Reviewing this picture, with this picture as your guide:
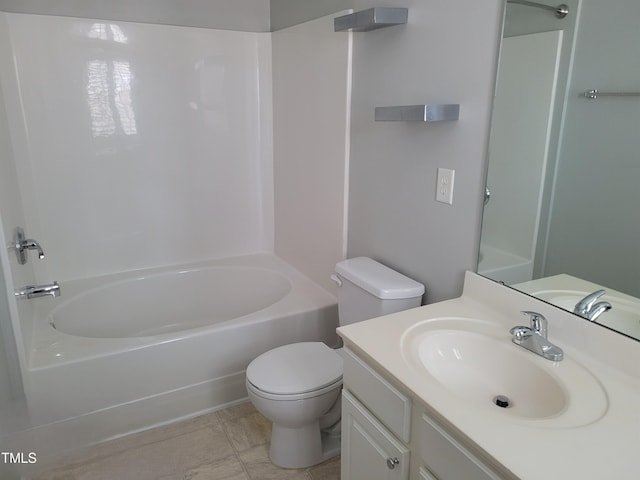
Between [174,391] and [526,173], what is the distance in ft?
5.90

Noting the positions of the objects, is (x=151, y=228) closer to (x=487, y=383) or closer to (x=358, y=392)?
(x=358, y=392)

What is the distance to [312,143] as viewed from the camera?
8.55 ft

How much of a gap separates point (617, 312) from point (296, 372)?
1157 millimetres

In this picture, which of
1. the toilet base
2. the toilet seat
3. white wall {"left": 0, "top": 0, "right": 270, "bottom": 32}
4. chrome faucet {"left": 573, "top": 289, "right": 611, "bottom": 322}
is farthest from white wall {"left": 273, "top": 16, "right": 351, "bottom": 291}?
chrome faucet {"left": 573, "top": 289, "right": 611, "bottom": 322}

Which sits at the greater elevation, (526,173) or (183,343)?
(526,173)

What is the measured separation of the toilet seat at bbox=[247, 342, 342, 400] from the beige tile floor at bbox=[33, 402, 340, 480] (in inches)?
16.2

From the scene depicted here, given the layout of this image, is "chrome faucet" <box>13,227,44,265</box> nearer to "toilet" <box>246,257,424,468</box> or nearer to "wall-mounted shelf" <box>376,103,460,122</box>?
"toilet" <box>246,257,424,468</box>

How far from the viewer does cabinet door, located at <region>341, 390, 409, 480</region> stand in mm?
1267

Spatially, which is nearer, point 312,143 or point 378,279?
point 378,279

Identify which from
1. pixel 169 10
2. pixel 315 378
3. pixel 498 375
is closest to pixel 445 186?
pixel 498 375

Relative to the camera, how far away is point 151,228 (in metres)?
2.92

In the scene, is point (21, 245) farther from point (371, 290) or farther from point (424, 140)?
point (424, 140)

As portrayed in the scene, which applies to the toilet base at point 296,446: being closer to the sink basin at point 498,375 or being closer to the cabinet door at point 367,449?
the cabinet door at point 367,449

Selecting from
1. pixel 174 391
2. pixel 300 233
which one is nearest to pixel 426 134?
pixel 300 233
